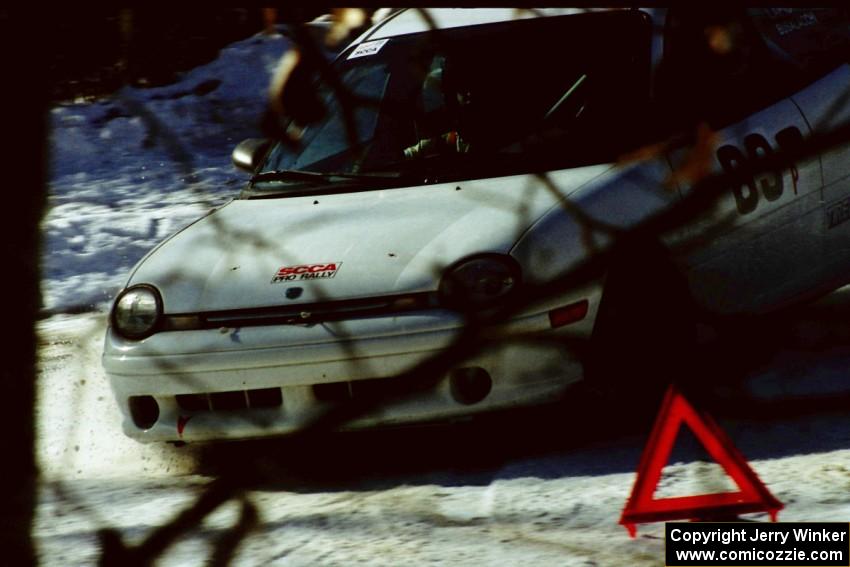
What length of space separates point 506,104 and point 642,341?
1096 mm

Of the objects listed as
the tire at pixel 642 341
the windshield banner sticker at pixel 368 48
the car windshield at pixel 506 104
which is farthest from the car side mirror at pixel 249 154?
the tire at pixel 642 341

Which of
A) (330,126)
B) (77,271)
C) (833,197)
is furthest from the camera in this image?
(77,271)

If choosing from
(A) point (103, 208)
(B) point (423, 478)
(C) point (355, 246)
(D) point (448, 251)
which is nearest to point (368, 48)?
(C) point (355, 246)

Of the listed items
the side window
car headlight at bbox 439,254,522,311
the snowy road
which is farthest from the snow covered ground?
the side window

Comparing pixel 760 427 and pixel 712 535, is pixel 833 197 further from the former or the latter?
pixel 712 535

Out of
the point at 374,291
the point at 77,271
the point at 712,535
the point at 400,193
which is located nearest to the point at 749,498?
the point at 712,535

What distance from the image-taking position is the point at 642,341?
187 inches

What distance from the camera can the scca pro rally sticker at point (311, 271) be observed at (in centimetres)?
442

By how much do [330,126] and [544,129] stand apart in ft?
2.69

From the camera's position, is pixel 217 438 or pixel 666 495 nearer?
pixel 666 495

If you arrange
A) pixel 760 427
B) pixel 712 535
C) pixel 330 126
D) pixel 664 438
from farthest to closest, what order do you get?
1. pixel 760 427
2. pixel 330 126
3. pixel 664 438
4. pixel 712 535

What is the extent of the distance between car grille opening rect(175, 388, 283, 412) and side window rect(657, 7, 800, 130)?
62.2 inches

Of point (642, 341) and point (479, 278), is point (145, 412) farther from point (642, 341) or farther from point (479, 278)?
point (642, 341)

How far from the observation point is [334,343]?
4.32 m
